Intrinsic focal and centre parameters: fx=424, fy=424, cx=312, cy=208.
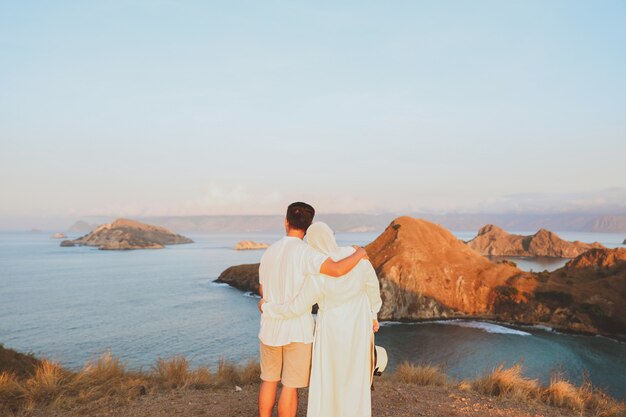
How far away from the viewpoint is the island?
4441 centimetres

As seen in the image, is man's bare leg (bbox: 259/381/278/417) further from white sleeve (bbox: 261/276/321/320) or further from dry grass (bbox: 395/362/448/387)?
dry grass (bbox: 395/362/448/387)

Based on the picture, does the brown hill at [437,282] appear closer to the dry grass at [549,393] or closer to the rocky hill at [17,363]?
the dry grass at [549,393]

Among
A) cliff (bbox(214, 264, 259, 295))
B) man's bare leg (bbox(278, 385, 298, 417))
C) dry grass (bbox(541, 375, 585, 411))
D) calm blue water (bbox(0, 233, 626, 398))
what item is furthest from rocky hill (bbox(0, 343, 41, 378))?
cliff (bbox(214, 264, 259, 295))

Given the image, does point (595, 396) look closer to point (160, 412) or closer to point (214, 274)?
point (160, 412)

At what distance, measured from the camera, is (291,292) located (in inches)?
179

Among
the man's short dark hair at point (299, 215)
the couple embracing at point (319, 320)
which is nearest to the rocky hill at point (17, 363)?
the couple embracing at point (319, 320)

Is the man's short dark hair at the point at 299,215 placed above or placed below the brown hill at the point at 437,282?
above

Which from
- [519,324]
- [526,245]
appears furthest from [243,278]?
[526,245]

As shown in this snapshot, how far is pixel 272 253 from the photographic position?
185 inches

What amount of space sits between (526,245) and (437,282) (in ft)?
488

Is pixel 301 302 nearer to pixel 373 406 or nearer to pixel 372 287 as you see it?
pixel 372 287

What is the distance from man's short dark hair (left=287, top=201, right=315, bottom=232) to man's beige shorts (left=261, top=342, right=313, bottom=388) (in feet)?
4.34

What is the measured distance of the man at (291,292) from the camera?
4457mm

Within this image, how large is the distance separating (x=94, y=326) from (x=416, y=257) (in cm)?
3685
